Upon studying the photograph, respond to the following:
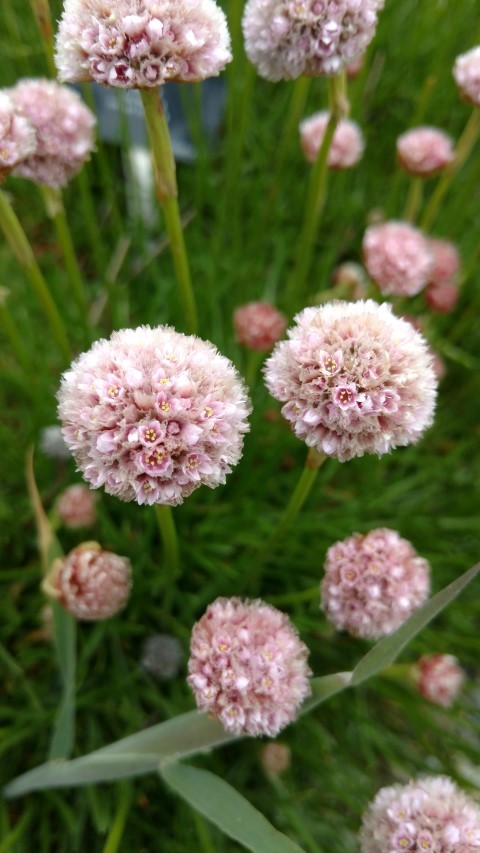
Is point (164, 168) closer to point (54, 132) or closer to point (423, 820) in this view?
point (54, 132)

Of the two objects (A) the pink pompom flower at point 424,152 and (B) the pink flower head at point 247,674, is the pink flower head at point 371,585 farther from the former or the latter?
(A) the pink pompom flower at point 424,152

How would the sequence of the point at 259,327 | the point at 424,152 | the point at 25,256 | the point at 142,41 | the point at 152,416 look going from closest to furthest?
the point at 152,416 < the point at 142,41 < the point at 25,256 < the point at 259,327 < the point at 424,152

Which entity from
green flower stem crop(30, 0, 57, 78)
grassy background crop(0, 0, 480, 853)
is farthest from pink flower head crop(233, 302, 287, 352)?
green flower stem crop(30, 0, 57, 78)

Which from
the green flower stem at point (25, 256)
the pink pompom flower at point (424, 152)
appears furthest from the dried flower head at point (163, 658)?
the pink pompom flower at point (424, 152)

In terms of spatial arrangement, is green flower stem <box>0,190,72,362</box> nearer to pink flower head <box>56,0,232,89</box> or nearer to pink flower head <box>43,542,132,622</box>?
pink flower head <box>56,0,232,89</box>

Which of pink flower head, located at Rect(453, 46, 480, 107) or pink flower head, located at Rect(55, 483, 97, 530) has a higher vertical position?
pink flower head, located at Rect(453, 46, 480, 107)

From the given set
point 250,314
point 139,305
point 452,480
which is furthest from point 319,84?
point 452,480

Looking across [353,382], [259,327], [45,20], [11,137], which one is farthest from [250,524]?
[45,20]
